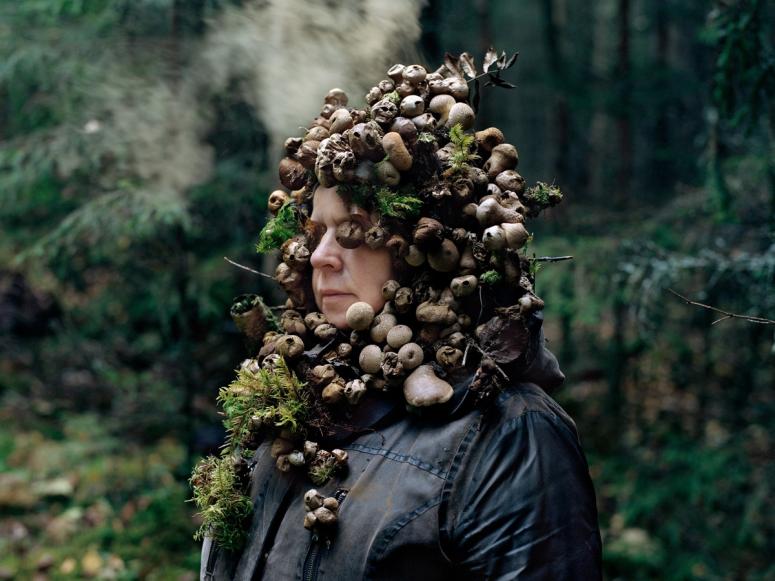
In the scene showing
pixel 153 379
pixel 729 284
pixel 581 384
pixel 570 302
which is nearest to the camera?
pixel 729 284

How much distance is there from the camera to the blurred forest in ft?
14.4

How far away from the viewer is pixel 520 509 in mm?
1695

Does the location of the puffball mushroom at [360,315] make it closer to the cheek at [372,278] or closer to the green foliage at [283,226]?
the cheek at [372,278]

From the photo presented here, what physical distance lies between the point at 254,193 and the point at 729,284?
9.88ft

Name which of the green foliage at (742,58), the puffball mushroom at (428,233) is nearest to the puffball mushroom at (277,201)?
the puffball mushroom at (428,233)

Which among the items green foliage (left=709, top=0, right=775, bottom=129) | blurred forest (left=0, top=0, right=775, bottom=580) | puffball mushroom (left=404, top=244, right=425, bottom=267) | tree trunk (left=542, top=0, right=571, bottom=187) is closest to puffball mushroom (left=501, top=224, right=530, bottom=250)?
puffball mushroom (left=404, top=244, right=425, bottom=267)

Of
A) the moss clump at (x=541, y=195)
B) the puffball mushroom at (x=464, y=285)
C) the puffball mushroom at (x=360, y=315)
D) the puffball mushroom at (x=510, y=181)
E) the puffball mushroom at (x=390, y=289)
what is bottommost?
the puffball mushroom at (x=360, y=315)

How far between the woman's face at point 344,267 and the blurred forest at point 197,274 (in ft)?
5.18

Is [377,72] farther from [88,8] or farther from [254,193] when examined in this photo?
[88,8]

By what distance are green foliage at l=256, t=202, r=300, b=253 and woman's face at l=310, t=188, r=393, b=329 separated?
0.54 feet

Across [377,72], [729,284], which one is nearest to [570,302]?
[729,284]

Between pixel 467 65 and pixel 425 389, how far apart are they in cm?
95

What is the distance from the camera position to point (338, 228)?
2.02 m

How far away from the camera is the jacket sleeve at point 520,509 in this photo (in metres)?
1.68
